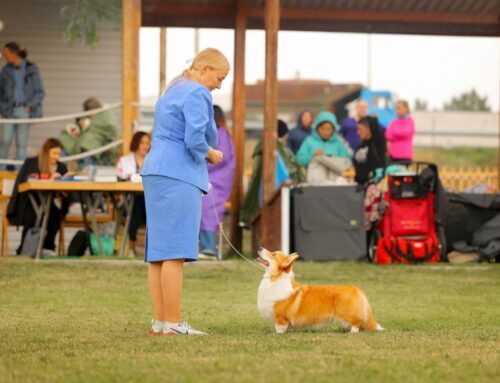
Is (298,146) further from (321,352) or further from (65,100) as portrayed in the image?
(321,352)

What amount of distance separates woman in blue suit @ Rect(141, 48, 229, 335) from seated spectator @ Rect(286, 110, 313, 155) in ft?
33.8

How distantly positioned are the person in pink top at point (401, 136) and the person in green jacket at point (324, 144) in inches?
64.3

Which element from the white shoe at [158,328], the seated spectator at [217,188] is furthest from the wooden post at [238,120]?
the white shoe at [158,328]

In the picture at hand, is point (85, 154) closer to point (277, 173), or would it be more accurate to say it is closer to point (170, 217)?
point (277, 173)

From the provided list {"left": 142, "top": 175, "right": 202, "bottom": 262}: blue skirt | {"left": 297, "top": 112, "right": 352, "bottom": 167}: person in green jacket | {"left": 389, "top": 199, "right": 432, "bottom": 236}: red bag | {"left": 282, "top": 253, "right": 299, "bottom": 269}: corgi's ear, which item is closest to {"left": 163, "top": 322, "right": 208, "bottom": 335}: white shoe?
{"left": 142, "top": 175, "right": 202, "bottom": 262}: blue skirt

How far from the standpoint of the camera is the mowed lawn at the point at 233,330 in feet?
21.2

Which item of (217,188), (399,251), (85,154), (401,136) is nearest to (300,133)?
(401,136)

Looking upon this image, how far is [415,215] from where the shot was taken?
15.6 m

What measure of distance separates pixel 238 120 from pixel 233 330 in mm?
8498

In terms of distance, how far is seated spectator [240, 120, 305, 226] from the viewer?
54.0ft

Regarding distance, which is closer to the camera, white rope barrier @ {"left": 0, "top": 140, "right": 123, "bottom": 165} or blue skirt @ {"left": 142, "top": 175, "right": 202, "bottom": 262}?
blue skirt @ {"left": 142, "top": 175, "right": 202, "bottom": 262}

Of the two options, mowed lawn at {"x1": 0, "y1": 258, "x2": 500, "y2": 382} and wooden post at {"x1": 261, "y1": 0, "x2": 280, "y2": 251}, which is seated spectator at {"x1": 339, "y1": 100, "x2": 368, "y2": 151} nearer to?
wooden post at {"x1": 261, "y1": 0, "x2": 280, "y2": 251}

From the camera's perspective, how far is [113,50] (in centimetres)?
2011

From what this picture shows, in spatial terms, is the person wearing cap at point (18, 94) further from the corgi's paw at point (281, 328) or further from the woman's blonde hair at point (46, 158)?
the corgi's paw at point (281, 328)
